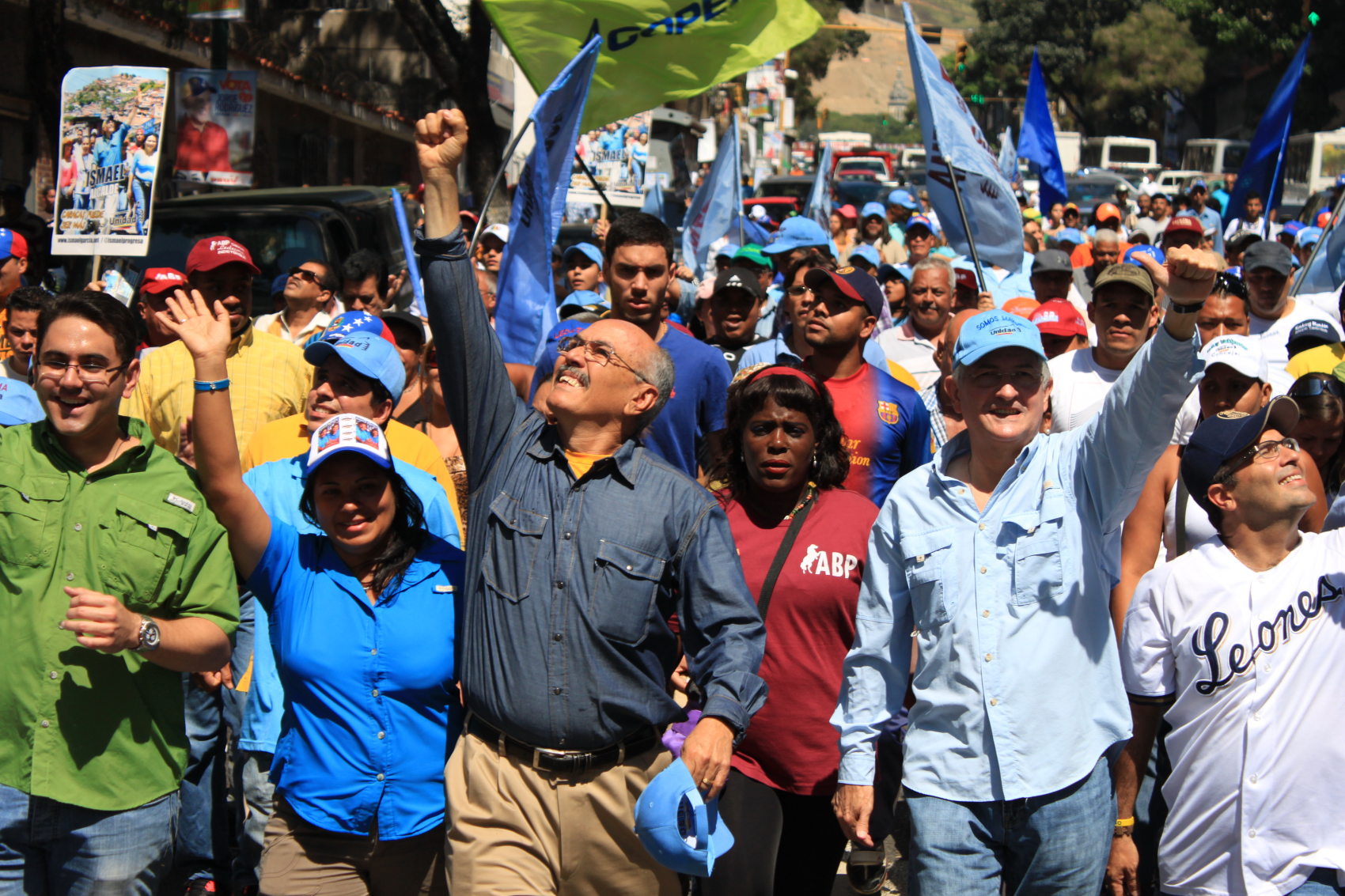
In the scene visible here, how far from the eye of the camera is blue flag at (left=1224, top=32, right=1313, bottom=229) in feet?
34.9

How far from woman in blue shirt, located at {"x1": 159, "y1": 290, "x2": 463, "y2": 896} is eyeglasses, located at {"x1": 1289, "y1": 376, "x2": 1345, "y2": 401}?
3.30 m

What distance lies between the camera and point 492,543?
3.23 m

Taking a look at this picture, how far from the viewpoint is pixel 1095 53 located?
63469 mm

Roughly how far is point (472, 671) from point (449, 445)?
2.44 metres

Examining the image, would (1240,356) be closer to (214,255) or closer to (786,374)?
(786,374)

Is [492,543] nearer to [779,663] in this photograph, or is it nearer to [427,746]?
[427,746]

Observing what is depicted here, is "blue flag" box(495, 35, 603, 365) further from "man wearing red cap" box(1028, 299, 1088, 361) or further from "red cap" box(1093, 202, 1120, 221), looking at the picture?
"red cap" box(1093, 202, 1120, 221)

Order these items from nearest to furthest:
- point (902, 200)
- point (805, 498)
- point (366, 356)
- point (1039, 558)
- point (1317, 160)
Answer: point (1039, 558) < point (805, 498) < point (366, 356) < point (902, 200) < point (1317, 160)

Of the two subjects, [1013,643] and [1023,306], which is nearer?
[1013,643]

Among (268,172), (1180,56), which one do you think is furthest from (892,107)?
(268,172)

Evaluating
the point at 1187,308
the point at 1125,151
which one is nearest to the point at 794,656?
the point at 1187,308

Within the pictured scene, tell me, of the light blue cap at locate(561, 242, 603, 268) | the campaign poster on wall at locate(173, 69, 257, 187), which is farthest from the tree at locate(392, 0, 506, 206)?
the light blue cap at locate(561, 242, 603, 268)

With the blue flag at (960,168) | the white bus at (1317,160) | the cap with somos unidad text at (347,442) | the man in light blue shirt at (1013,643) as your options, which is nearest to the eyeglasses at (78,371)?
the cap with somos unidad text at (347,442)

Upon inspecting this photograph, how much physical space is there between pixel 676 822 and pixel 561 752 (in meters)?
0.47
